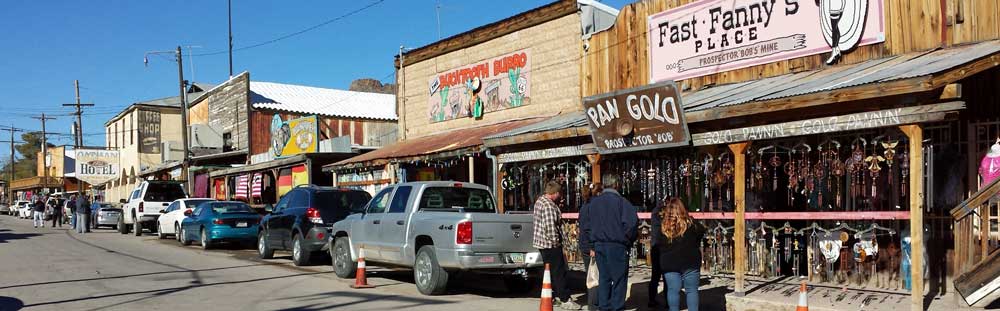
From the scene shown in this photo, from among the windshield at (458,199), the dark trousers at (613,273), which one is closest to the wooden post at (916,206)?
the dark trousers at (613,273)

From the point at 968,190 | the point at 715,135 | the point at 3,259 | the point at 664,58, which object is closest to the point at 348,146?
the point at 3,259

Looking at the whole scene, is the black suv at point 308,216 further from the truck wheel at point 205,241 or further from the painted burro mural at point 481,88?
the truck wheel at point 205,241

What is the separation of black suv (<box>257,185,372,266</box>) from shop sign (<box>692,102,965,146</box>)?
25.6ft

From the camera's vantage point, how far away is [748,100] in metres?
10.5

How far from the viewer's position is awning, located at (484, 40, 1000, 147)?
8688mm

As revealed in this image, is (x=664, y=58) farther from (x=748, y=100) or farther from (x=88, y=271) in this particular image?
(x=88, y=271)

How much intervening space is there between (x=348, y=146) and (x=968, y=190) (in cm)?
1831

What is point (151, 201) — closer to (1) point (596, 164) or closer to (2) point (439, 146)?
(2) point (439, 146)

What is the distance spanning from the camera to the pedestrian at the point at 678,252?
350 inches

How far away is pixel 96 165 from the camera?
170ft

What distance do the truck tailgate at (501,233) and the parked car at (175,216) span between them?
1553 centimetres

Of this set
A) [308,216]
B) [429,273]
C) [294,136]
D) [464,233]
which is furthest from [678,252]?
[294,136]

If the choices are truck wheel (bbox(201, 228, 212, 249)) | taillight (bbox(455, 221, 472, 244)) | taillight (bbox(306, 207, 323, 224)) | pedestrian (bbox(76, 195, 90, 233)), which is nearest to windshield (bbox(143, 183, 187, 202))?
pedestrian (bbox(76, 195, 90, 233))

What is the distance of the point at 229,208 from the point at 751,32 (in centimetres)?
1492
